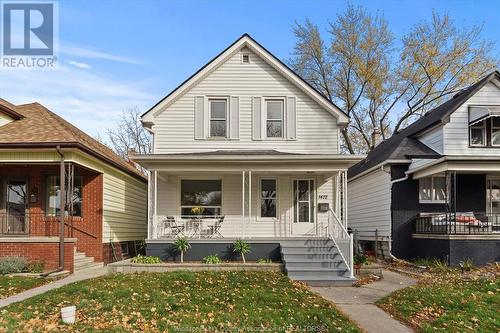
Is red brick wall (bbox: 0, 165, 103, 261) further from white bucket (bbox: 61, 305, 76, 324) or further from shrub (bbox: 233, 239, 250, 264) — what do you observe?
white bucket (bbox: 61, 305, 76, 324)

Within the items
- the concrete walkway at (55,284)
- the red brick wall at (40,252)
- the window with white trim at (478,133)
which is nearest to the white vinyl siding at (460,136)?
the window with white trim at (478,133)

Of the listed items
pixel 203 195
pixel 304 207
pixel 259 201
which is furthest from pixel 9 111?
pixel 304 207

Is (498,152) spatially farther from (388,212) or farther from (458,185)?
(388,212)

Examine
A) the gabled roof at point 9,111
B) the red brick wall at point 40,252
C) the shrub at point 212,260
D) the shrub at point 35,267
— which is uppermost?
the gabled roof at point 9,111

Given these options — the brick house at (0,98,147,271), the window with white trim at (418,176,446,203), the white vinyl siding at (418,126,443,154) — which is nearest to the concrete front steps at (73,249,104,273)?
the brick house at (0,98,147,271)

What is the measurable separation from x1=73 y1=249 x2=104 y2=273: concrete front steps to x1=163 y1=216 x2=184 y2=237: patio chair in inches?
98.0

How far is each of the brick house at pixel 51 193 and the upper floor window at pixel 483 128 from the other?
1337 cm

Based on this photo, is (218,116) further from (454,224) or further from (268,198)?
(454,224)

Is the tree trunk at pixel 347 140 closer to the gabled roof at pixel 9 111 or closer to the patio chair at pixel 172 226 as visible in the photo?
the patio chair at pixel 172 226

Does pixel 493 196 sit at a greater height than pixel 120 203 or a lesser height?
greater

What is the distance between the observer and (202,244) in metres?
14.4

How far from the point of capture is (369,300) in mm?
10242

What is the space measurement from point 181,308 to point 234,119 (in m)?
Answer: 9.30

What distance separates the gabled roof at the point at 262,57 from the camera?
54.2 ft
